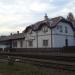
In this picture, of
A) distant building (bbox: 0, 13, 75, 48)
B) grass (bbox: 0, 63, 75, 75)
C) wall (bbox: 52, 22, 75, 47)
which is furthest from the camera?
wall (bbox: 52, 22, 75, 47)

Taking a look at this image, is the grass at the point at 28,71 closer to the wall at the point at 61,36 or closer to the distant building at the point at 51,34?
the distant building at the point at 51,34

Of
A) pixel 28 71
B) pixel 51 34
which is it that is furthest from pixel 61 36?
pixel 28 71

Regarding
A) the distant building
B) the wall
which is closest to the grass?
the distant building

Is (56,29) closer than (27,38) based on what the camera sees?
Yes

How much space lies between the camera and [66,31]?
4788 centimetres

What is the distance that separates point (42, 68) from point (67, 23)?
32488mm

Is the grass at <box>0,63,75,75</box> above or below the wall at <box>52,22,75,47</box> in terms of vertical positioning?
below

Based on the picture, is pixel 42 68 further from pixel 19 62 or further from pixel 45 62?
pixel 19 62

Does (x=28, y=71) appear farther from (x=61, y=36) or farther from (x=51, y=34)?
(x=61, y=36)

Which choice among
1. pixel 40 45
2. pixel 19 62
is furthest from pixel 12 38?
pixel 19 62

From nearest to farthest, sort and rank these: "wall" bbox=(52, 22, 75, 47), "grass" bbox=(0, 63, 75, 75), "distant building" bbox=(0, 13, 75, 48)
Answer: "grass" bbox=(0, 63, 75, 75)
"distant building" bbox=(0, 13, 75, 48)
"wall" bbox=(52, 22, 75, 47)

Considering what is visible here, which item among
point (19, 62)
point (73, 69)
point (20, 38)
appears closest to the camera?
point (73, 69)

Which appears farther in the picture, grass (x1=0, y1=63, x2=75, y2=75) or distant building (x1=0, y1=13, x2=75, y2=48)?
distant building (x1=0, y1=13, x2=75, y2=48)

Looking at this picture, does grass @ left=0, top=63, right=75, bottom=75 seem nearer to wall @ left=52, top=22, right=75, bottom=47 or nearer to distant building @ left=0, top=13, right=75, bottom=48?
distant building @ left=0, top=13, right=75, bottom=48
